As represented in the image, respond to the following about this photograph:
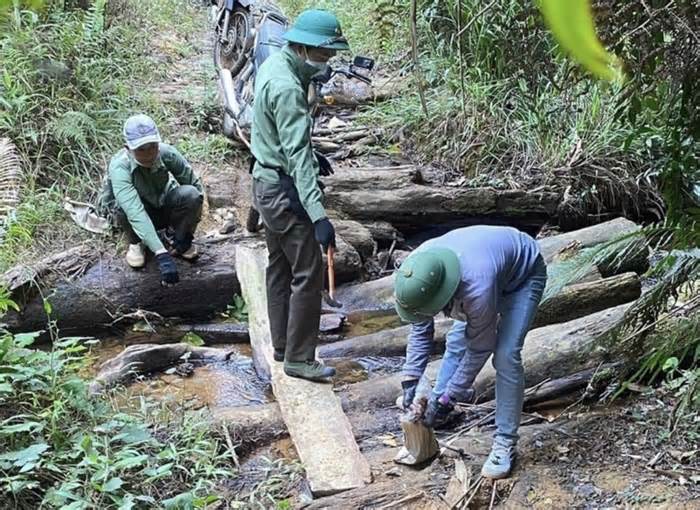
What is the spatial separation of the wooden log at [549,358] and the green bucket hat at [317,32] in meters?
1.82

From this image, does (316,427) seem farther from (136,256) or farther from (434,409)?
(136,256)

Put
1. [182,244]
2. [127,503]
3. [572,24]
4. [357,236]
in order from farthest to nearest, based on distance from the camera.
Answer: [357,236] < [182,244] < [127,503] < [572,24]

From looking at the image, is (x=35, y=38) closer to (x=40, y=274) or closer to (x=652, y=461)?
(x=40, y=274)

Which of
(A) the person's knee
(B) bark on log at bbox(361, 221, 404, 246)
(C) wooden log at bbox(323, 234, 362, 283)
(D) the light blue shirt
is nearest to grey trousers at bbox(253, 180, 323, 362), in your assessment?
(D) the light blue shirt

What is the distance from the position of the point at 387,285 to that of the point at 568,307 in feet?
4.79

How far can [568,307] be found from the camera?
16.0ft

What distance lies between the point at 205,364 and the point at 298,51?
2.25 metres

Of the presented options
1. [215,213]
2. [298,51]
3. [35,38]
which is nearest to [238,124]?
[215,213]

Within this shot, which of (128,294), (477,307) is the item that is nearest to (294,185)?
(477,307)

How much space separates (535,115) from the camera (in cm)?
741

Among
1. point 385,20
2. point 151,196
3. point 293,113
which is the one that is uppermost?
point 385,20

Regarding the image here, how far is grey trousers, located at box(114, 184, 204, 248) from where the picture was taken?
534cm

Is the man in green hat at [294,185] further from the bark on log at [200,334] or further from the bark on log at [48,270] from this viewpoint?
the bark on log at [48,270]

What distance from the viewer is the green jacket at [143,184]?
201 inches
